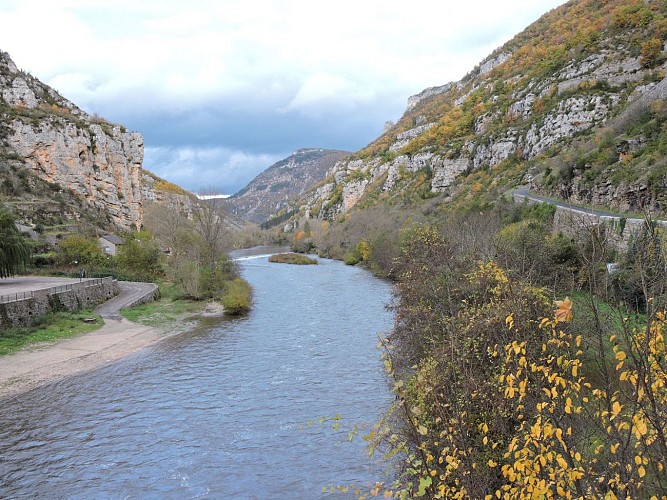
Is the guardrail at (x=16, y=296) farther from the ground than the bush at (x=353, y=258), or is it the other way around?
the guardrail at (x=16, y=296)

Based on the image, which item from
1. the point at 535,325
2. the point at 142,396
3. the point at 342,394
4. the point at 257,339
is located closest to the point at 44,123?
the point at 257,339

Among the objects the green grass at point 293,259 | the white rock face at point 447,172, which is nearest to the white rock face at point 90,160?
the green grass at point 293,259

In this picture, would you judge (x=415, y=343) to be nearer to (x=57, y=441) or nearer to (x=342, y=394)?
(x=342, y=394)

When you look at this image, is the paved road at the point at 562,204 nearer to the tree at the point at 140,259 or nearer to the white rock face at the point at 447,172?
the white rock face at the point at 447,172

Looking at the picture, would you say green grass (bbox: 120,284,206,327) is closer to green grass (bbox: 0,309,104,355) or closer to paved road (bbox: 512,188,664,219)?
green grass (bbox: 0,309,104,355)

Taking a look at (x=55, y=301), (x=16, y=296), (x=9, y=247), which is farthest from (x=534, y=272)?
(x=9, y=247)

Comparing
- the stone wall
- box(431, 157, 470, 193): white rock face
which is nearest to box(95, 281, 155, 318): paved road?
the stone wall

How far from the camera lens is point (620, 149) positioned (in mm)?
32031

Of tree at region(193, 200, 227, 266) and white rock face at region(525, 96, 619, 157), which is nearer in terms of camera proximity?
tree at region(193, 200, 227, 266)

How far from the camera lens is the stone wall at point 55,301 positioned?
2764 cm

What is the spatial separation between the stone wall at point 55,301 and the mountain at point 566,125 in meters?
33.2

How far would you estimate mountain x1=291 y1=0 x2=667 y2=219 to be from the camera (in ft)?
101

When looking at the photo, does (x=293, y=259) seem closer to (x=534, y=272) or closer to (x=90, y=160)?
(x=90, y=160)

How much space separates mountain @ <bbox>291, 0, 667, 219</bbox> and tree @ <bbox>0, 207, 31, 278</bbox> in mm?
40684
